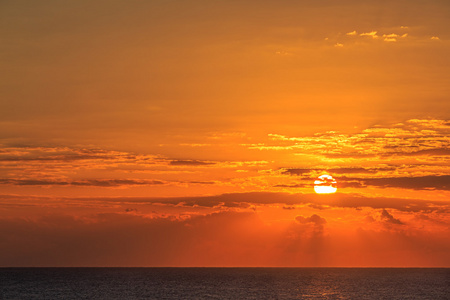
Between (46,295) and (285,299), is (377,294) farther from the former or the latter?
(46,295)

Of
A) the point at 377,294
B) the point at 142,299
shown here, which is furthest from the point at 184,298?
the point at 377,294

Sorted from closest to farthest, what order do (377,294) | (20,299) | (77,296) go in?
(20,299), (77,296), (377,294)

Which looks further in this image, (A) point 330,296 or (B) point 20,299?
(A) point 330,296

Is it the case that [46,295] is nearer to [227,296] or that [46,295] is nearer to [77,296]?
[77,296]

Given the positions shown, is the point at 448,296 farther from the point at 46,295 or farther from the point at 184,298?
the point at 46,295

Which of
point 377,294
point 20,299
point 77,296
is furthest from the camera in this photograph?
point 377,294

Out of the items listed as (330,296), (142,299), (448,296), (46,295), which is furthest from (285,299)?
(46,295)

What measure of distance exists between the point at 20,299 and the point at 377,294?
8126 cm

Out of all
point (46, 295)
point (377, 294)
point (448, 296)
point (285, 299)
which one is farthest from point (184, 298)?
point (448, 296)

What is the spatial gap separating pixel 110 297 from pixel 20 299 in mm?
18530

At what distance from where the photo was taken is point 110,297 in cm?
13862

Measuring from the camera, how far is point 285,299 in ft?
440

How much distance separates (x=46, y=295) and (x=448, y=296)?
91667mm

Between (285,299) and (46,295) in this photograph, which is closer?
(285,299)
